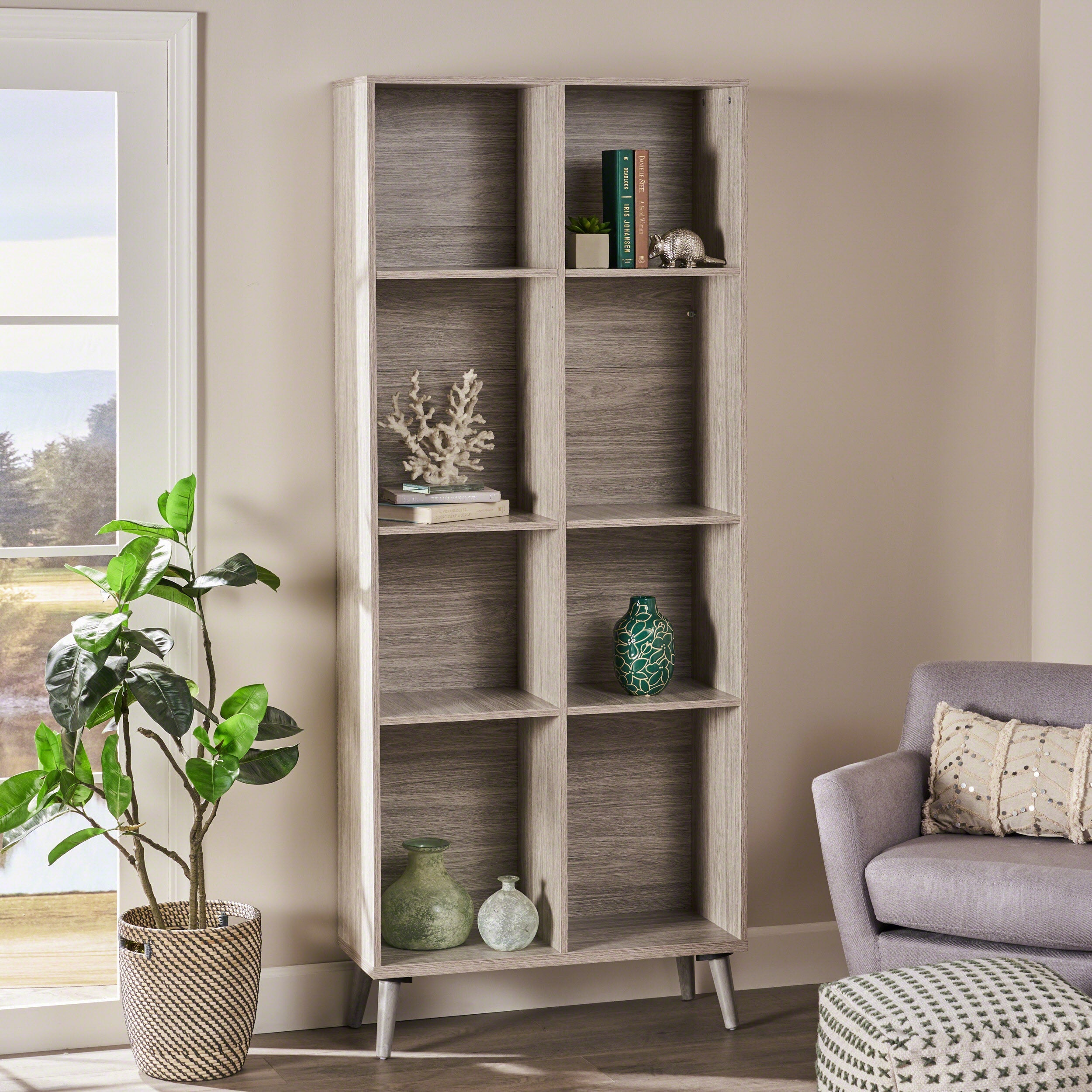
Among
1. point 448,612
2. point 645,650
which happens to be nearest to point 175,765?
point 448,612

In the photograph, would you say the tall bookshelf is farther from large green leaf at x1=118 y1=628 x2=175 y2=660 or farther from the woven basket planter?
large green leaf at x1=118 y1=628 x2=175 y2=660

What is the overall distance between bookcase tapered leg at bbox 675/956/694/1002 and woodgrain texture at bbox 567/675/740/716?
2.11 feet

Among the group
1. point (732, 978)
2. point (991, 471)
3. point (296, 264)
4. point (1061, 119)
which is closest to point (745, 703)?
point (732, 978)

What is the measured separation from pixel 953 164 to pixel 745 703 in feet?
4.83

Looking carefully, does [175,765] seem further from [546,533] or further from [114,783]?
[546,533]

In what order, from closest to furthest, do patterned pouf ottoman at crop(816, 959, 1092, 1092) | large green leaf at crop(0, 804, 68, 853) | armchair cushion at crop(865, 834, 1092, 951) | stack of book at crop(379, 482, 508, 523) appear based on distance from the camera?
patterned pouf ottoman at crop(816, 959, 1092, 1092) < armchair cushion at crop(865, 834, 1092, 951) < large green leaf at crop(0, 804, 68, 853) < stack of book at crop(379, 482, 508, 523)

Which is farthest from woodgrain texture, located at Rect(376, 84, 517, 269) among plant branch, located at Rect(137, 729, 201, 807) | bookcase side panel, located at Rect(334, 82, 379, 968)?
plant branch, located at Rect(137, 729, 201, 807)

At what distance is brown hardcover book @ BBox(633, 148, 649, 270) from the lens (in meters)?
3.26

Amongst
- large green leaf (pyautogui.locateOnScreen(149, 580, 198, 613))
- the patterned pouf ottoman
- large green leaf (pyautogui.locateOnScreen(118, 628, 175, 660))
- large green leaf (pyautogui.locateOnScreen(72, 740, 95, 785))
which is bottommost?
the patterned pouf ottoman

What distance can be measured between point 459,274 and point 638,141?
Answer: 2.10 feet

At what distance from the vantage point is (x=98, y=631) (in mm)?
2967

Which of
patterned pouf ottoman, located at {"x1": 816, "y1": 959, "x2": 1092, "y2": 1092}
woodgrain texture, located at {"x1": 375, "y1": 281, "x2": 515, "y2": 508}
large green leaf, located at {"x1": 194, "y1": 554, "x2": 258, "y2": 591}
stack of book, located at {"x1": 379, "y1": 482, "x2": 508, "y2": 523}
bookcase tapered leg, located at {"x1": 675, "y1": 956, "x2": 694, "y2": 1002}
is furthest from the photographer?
bookcase tapered leg, located at {"x1": 675, "y1": 956, "x2": 694, "y2": 1002}

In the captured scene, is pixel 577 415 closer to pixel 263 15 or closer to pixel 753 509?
pixel 753 509

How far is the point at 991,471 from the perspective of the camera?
3826 millimetres
